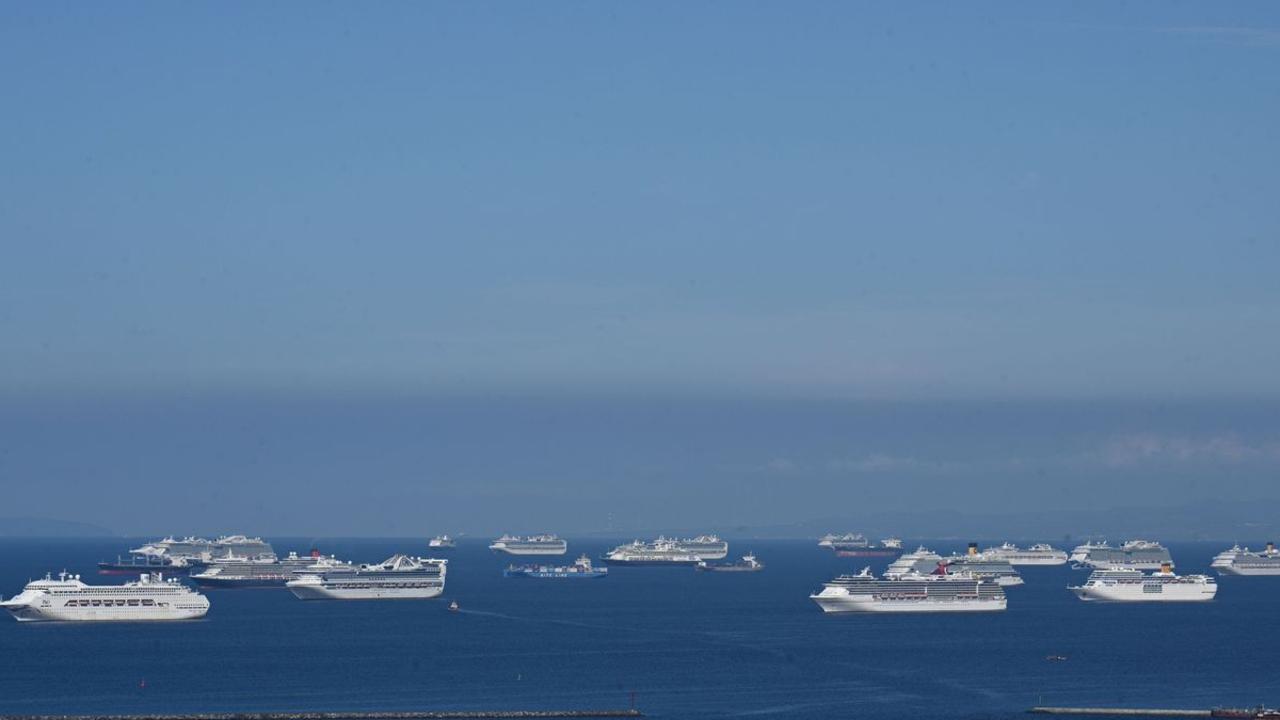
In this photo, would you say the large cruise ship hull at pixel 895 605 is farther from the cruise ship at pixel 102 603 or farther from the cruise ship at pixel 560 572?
the cruise ship at pixel 560 572

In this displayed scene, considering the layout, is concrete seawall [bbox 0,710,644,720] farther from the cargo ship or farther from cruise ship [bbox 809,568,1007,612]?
the cargo ship

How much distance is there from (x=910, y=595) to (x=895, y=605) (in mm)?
1828

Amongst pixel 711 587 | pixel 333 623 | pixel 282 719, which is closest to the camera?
pixel 282 719

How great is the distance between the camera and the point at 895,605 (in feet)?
374

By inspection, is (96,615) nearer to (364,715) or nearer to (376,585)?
(376,585)

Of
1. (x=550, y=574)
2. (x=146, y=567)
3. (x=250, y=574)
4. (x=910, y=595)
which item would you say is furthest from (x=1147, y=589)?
(x=146, y=567)

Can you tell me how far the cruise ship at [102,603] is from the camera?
104062 mm

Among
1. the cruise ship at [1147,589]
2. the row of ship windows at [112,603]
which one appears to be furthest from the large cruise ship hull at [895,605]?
the row of ship windows at [112,603]

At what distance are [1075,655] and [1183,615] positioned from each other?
116 feet

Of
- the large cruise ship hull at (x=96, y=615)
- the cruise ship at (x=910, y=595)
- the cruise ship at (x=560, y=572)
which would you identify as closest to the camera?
the large cruise ship hull at (x=96, y=615)

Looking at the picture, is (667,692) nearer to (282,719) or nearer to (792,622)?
(282,719)

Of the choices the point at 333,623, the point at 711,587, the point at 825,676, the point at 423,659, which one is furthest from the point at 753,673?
the point at 711,587

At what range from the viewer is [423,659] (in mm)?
81062

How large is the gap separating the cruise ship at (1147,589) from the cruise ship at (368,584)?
1874 inches
